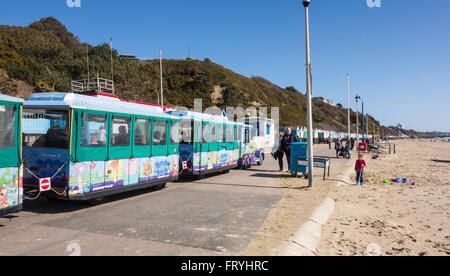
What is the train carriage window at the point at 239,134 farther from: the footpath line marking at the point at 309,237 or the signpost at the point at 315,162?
the footpath line marking at the point at 309,237

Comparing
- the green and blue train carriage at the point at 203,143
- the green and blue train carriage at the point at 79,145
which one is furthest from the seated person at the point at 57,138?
the green and blue train carriage at the point at 203,143

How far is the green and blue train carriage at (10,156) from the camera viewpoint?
19.0 feet

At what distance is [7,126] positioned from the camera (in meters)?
5.89

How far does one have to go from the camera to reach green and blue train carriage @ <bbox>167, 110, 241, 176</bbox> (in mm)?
12609

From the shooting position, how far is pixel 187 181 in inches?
514

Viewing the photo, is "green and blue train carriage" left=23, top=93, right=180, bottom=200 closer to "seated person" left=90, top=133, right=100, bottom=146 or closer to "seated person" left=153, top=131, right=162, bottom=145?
"seated person" left=90, top=133, right=100, bottom=146

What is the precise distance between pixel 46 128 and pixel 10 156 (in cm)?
176

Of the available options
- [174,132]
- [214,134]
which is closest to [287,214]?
[174,132]

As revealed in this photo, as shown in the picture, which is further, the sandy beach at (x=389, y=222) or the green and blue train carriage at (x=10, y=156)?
the green and blue train carriage at (x=10, y=156)

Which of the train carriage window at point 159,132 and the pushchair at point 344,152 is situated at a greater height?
the train carriage window at point 159,132

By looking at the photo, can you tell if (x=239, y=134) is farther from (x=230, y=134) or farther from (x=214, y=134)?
(x=214, y=134)

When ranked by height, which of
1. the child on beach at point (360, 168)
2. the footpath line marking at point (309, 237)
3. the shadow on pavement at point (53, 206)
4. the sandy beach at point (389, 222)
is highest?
the child on beach at point (360, 168)

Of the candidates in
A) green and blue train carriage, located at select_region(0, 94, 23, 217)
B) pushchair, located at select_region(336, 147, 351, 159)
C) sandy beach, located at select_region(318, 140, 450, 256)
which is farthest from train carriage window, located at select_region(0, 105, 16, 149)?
pushchair, located at select_region(336, 147, 351, 159)

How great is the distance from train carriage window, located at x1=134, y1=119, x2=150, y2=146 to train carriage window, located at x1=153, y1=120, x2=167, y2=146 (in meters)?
0.36
